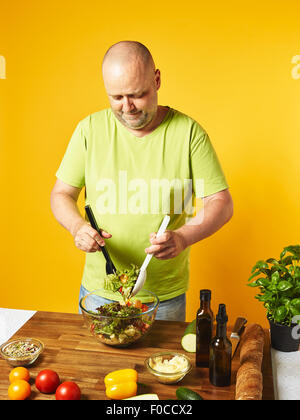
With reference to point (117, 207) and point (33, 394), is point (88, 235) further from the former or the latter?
point (33, 394)

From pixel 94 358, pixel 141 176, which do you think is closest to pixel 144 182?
pixel 141 176

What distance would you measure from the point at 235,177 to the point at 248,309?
954 mm

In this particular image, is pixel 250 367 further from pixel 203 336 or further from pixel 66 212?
pixel 66 212

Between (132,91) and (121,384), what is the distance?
3.63 feet

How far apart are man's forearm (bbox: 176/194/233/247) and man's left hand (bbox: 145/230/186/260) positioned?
89mm

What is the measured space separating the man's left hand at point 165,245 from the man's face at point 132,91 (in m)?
0.52

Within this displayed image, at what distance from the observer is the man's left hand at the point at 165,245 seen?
1640mm

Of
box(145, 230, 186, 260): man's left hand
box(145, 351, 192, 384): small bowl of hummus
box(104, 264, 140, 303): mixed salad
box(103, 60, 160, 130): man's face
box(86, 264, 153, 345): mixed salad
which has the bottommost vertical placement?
box(145, 351, 192, 384): small bowl of hummus

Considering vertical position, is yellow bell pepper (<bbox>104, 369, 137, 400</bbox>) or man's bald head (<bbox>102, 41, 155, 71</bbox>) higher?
man's bald head (<bbox>102, 41, 155, 71</bbox>)

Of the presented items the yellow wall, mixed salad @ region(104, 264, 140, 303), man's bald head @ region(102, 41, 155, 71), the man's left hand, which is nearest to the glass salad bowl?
mixed salad @ region(104, 264, 140, 303)

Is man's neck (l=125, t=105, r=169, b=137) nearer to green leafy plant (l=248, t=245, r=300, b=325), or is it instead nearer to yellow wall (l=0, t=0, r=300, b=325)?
green leafy plant (l=248, t=245, r=300, b=325)

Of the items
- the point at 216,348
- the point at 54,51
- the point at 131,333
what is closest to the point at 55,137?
the point at 54,51

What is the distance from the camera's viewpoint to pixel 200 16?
289 centimetres

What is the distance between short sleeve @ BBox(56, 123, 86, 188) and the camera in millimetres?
2045
